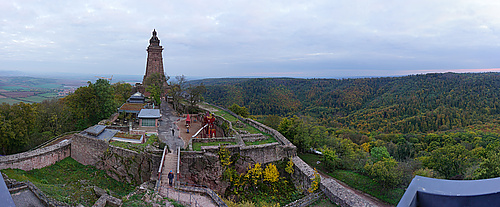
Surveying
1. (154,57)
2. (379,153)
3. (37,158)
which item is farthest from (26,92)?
(379,153)

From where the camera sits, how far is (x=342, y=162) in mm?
27625

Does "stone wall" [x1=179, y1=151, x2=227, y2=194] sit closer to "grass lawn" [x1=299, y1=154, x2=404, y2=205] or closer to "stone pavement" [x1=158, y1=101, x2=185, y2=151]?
"stone pavement" [x1=158, y1=101, x2=185, y2=151]

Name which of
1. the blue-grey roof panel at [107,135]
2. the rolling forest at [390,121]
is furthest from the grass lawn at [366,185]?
the blue-grey roof panel at [107,135]

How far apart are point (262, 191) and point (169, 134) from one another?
36.1 ft

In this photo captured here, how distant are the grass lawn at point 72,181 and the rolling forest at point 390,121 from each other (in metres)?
19.7

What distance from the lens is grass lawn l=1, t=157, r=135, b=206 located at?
1294 cm

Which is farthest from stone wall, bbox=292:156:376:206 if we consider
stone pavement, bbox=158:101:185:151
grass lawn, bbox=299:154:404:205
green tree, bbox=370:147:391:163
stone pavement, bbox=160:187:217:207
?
green tree, bbox=370:147:391:163

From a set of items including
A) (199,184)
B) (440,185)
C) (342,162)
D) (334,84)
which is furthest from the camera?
(334,84)

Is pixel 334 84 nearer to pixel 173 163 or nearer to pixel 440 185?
pixel 173 163

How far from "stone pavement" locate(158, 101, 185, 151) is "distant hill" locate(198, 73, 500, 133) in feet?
208

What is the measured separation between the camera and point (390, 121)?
89125 millimetres

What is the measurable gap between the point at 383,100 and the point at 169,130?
110 metres

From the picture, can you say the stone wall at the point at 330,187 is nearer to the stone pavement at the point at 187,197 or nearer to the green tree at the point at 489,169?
the stone pavement at the point at 187,197

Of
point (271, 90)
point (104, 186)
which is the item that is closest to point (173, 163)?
point (104, 186)
